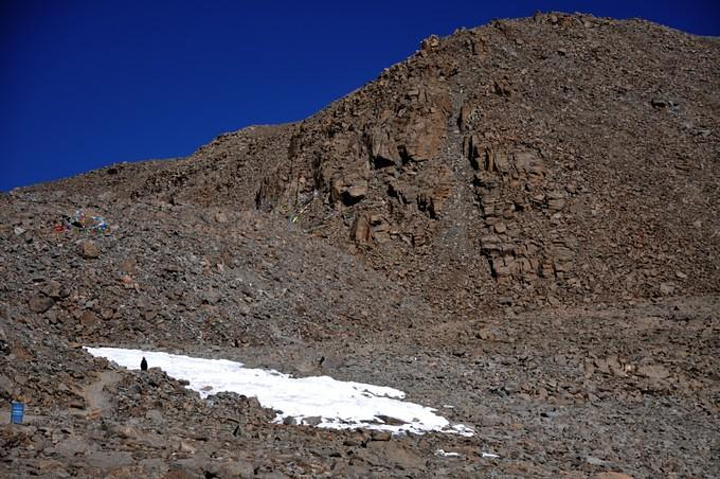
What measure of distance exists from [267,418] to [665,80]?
1144 inches

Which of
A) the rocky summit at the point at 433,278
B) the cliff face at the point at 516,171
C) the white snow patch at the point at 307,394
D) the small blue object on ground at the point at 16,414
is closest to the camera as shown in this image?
the small blue object on ground at the point at 16,414

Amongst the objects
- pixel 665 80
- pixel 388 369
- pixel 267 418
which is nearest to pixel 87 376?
pixel 267 418

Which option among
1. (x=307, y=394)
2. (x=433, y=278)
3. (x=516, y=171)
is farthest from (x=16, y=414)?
(x=516, y=171)

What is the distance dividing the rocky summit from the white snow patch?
18.5 inches

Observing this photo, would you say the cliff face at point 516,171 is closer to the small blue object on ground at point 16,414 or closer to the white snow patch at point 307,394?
the white snow patch at point 307,394

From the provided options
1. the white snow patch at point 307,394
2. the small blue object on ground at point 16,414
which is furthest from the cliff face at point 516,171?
the small blue object on ground at point 16,414

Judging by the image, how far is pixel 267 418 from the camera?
10523 millimetres

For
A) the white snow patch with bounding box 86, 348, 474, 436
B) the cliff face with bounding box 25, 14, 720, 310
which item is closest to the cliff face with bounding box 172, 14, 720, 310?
the cliff face with bounding box 25, 14, 720, 310

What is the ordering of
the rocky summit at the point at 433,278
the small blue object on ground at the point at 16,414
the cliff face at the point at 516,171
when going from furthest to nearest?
the cliff face at the point at 516,171, the rocky summit at the point at 433,278, the small blue object on ground at the point at 16,414

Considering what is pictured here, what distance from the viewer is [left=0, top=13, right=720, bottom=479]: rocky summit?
9.65 meters

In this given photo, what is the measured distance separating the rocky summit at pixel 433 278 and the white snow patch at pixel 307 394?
0.47 m

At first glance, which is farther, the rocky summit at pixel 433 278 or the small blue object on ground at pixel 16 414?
the rocky summit at pixel 433 278

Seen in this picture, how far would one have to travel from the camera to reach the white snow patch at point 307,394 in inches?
434

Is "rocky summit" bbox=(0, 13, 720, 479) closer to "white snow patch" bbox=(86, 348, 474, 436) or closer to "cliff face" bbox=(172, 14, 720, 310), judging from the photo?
"cliff face" bbox=(172, 14, 720, 310)
